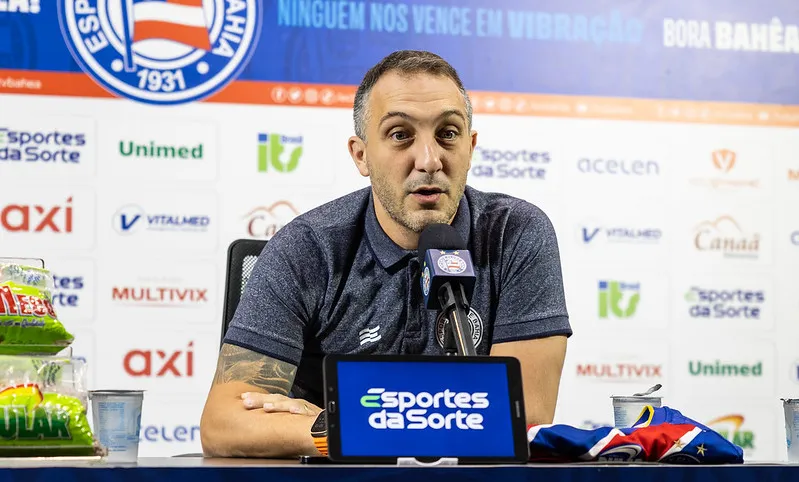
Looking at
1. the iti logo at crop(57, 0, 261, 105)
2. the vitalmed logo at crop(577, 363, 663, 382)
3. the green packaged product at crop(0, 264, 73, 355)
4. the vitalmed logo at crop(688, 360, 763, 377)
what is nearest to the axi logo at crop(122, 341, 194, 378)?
the iti logo at crop(57, 0, 261, 105)

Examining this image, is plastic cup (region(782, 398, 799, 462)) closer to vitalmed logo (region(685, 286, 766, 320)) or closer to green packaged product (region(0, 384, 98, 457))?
green packaged product (region(0, 384, 98, 457))

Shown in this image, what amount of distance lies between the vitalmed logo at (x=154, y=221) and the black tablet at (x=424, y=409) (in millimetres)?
2234

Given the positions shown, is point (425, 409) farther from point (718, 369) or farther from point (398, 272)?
point (718, 369)

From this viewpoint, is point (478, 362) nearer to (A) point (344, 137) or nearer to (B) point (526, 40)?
(A) point (344, 137)

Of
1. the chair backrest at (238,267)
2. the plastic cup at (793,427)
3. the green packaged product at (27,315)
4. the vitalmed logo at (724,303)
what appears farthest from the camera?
the vitalmed logo at (724,303)

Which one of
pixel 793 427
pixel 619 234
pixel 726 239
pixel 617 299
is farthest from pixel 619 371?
pixel 793 427

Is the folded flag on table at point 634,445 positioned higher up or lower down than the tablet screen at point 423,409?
lower down

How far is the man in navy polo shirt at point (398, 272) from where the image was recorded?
5.83ft

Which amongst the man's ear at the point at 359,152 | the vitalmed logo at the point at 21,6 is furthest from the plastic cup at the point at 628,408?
the vitalmed logo at the point at 21,6

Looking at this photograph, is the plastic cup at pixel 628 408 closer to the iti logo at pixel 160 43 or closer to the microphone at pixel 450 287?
the microphone at pixel 450 287

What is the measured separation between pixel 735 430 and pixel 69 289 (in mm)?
2193

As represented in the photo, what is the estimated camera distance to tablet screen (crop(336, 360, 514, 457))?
37.4 inches

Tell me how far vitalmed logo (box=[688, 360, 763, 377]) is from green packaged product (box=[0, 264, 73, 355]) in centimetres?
260

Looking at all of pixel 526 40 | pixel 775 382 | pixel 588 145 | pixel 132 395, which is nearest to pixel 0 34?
pixel 526 40
